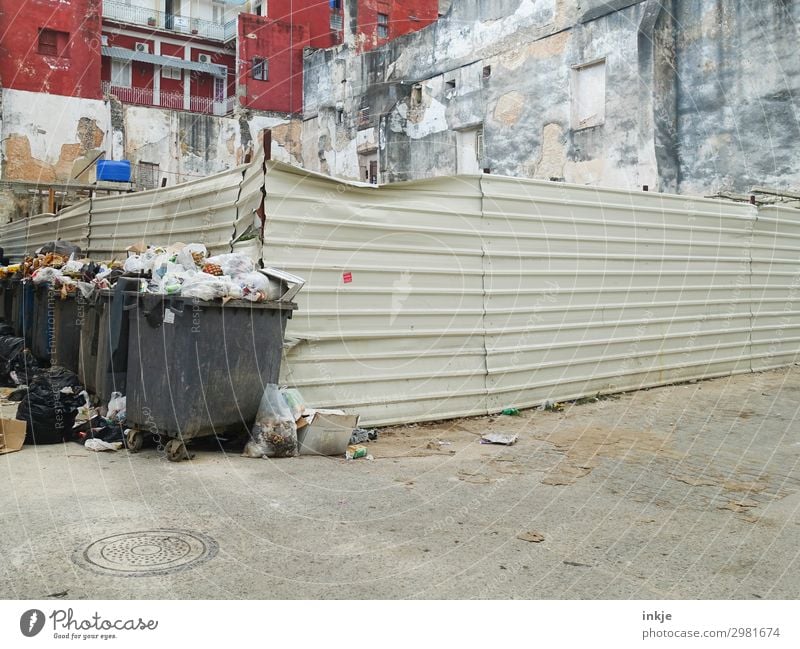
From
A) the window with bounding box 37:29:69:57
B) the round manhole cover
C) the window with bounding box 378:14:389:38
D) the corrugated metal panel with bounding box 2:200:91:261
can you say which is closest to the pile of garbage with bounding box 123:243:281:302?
the round manhole cover

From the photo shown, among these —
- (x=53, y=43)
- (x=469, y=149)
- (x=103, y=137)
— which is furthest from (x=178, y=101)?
(x=469, y=149)

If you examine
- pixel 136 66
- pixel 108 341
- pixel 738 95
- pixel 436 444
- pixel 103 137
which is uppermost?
pixel 136 66

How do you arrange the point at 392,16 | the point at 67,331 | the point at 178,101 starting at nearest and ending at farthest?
the point at 67,331, the point at 392,16, the point at 178,101

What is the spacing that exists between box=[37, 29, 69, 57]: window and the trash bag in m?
28.0

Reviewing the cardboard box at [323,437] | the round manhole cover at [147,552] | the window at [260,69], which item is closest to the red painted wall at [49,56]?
the window at [260,69]

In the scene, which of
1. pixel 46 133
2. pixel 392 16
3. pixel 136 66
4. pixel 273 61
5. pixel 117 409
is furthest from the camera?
pixel 136 66

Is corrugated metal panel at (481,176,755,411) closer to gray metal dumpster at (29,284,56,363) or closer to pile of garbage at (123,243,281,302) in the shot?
pile of garbage at (123,243,281,302)

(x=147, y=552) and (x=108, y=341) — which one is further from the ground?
(x=108, y=341)

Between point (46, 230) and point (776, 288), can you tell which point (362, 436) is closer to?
point (776, 288)

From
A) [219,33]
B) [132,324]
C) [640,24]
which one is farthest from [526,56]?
[219,33]

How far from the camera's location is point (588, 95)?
17.1m

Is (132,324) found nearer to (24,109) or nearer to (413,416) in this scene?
(413,416)

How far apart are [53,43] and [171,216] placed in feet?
83.7

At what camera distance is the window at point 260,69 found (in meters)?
30.7
